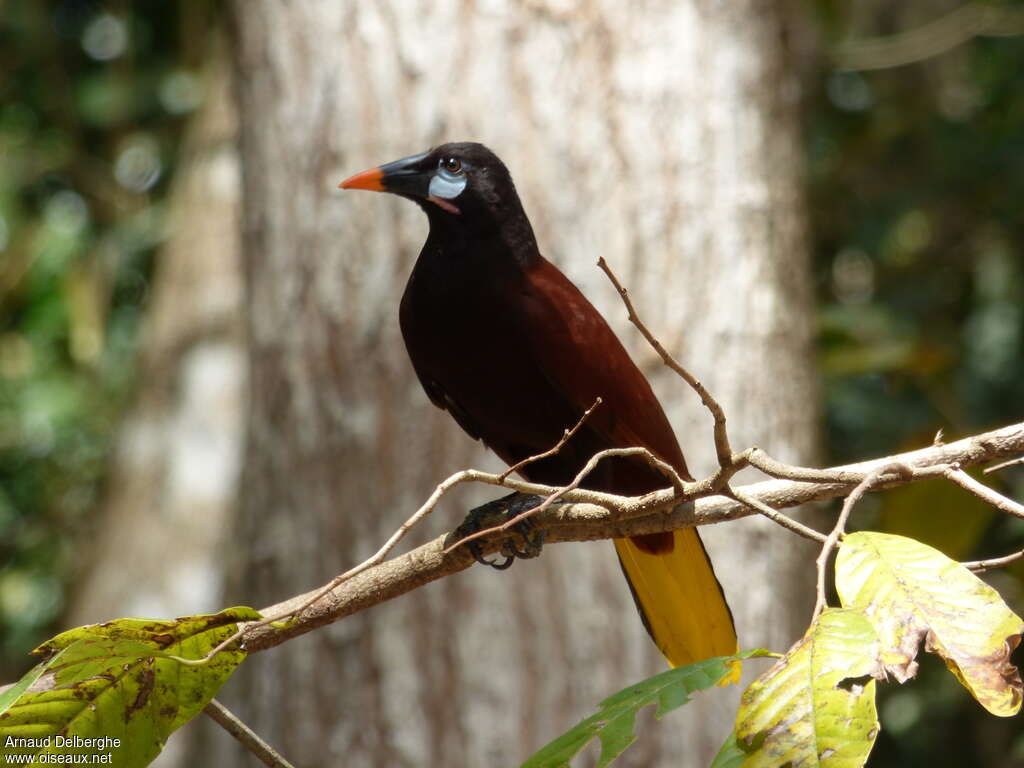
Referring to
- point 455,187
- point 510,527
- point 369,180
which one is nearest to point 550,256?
point 455,187

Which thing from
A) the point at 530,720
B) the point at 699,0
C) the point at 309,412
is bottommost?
the point at 530,720

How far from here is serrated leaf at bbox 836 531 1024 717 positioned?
3.36ft

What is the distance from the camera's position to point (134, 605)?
570 centimetres

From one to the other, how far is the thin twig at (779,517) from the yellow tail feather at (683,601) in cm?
109

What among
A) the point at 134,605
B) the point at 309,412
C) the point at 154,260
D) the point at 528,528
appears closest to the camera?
the point at 528,528

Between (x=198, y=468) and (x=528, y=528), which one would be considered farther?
(x=198, y=468)

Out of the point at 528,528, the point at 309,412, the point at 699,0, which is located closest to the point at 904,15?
the point at 699,0

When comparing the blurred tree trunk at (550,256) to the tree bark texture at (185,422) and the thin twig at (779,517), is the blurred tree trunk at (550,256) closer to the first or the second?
the thin twig at (779,517)

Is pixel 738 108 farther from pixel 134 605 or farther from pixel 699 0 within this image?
pixel 134 605

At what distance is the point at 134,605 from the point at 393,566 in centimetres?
449

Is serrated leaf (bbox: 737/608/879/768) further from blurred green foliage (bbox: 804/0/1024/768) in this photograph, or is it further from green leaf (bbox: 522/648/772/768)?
blurred green foliage (bbox: 804/0/1024/768)

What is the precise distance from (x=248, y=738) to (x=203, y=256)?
508 cm

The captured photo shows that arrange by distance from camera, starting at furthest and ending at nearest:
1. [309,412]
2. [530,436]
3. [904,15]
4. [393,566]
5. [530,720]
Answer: [904,15] → [309,412] → [530,720] → [530,436] → [393,566]

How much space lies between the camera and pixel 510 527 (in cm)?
193
